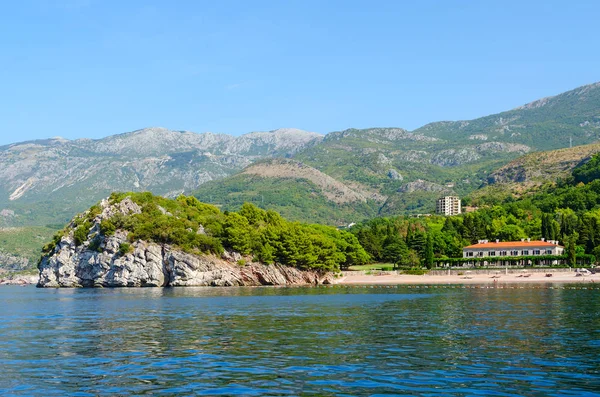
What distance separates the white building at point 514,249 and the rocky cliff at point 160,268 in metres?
44.4

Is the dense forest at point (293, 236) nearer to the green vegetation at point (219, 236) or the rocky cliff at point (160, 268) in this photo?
the green vegetation at point (219, 236)

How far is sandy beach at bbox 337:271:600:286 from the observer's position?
136 meters

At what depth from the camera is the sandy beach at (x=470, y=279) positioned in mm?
136250

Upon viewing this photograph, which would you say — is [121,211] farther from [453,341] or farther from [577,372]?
[577,372]

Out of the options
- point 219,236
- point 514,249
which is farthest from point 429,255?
point 219,236

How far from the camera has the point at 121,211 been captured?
15700 cm

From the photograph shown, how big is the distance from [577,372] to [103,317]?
4860 centimetres

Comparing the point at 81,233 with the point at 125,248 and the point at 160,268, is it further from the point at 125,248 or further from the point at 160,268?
the point at 160,268

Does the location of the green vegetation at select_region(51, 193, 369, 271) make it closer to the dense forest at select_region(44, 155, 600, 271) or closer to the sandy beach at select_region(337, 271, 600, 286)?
the dense forest at select_region(44, 155, 600, 271)

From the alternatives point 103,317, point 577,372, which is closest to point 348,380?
point 577,372

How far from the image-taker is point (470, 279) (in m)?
148

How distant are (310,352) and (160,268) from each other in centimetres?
11113

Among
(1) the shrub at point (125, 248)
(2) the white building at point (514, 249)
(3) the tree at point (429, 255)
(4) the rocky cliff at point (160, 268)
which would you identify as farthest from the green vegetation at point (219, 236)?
(2) the white building at point (514, 249)

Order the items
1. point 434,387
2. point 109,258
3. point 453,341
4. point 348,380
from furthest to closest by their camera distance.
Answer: point 109,258
point 453,341
point 348,380
point 434,387
